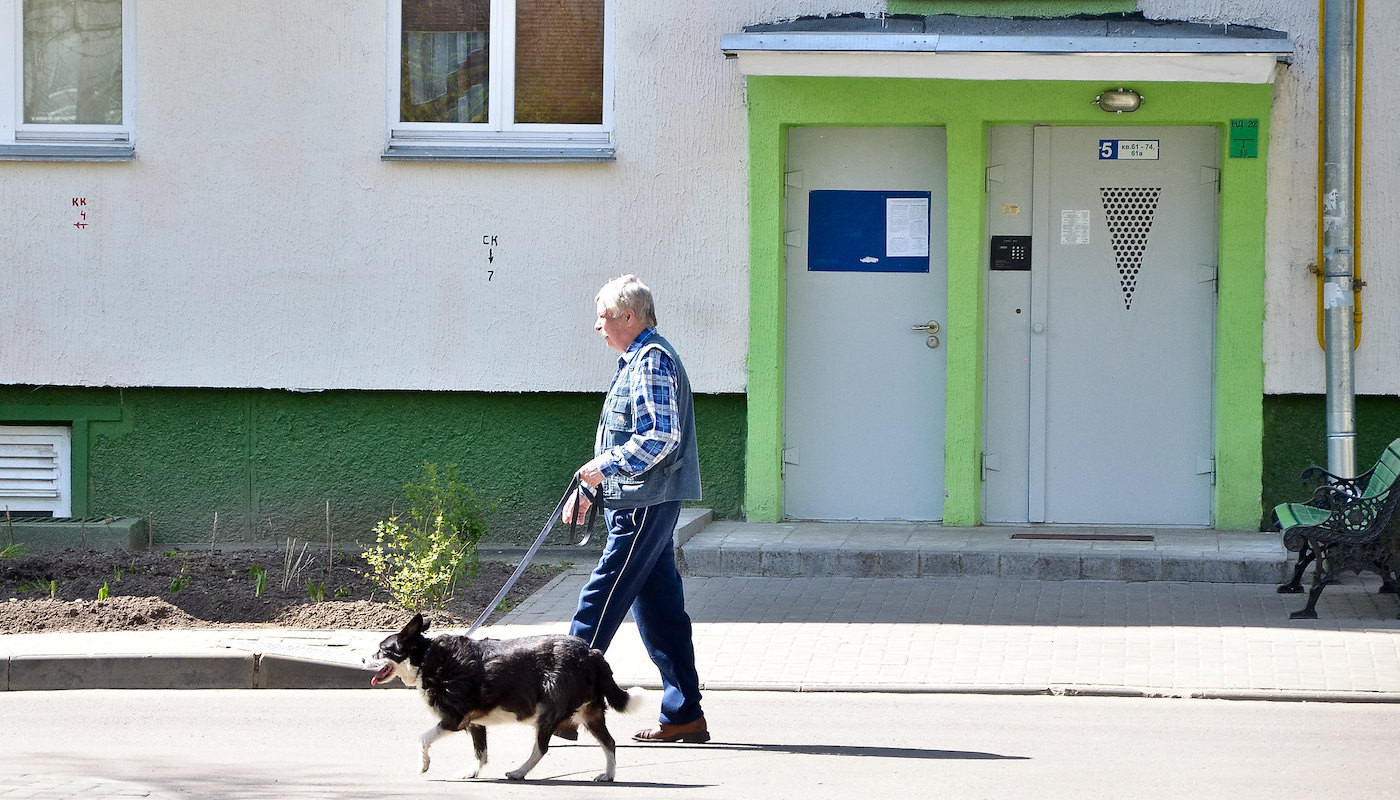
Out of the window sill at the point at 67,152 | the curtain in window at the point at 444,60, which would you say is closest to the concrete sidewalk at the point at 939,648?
the curtain in window at the point at 444,60

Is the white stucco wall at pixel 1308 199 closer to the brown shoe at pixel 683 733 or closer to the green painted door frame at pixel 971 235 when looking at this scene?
the green painted door frame at pixel 971 235

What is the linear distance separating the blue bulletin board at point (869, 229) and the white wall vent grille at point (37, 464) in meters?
5.33

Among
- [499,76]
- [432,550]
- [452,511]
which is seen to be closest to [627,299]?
[432,550]

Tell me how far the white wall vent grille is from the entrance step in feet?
14.8

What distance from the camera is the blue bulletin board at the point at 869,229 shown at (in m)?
11.0

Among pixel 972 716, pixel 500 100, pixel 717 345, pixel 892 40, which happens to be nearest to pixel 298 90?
pixel 500 100

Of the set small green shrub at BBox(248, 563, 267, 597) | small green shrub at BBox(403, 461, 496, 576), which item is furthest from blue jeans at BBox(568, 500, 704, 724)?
small green shrub at BBox(248, 563, 267, 597)

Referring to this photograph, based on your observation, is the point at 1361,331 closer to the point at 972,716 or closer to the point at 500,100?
the point at 972,716

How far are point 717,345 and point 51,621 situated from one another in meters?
4.47

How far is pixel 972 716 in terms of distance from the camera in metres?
7.00

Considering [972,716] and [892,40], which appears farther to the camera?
[892,40]

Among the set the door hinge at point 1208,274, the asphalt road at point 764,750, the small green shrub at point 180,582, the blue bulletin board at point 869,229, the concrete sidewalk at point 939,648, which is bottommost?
the asphalt road at point 764,750

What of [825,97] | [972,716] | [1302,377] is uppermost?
[825,97]

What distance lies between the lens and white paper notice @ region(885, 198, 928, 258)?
11.0 m
